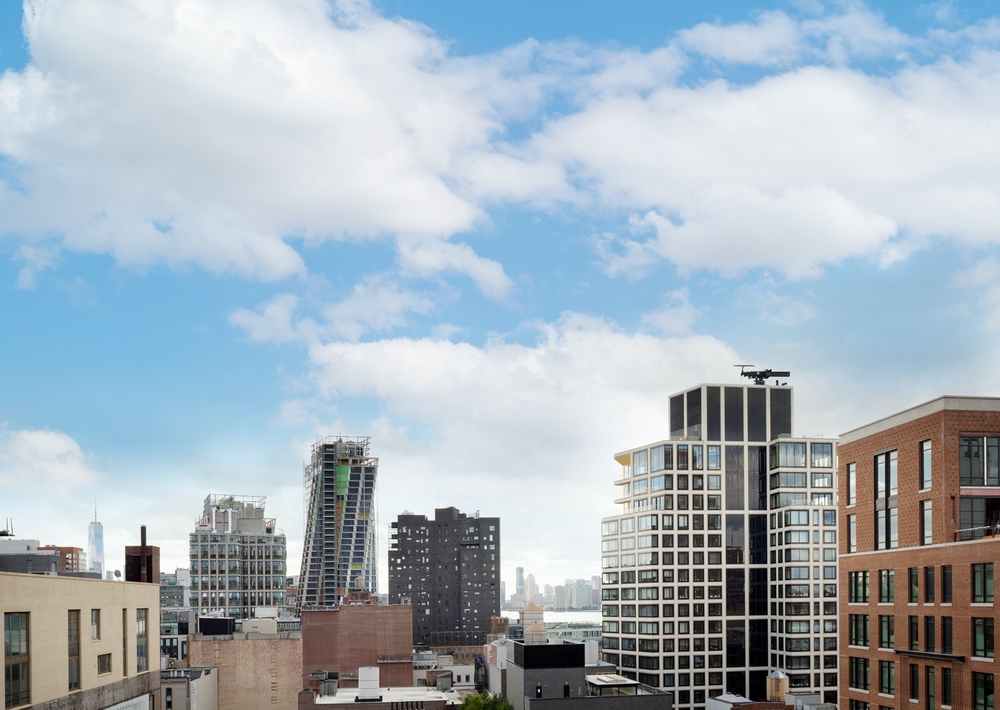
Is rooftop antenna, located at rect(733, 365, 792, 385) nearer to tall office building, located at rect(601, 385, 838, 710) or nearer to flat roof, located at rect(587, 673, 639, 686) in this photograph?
tall office building, located at rect(601, 385, 838, 710)

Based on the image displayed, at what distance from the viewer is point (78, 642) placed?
196ft

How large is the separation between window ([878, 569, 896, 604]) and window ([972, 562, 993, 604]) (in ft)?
32.9

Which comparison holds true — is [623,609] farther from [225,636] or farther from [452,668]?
[225,636]

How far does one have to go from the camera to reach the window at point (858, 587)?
7625cm

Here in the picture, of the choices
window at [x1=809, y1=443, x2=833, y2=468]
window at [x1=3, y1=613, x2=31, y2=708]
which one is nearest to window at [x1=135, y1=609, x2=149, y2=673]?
window at [x1=3, y1=613, x2=31, y2=708]

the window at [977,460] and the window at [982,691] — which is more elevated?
the window at [977,460]

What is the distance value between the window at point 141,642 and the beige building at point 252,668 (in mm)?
69847

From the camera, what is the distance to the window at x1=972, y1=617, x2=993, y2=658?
6009 cm

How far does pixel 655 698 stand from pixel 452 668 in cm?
8764

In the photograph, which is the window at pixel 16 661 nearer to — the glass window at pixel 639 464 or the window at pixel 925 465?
the window at pixel 925 465

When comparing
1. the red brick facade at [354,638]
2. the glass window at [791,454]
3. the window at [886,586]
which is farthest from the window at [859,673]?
the red brick facade at [354,638]

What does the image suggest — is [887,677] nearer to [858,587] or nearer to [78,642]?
[858,587]

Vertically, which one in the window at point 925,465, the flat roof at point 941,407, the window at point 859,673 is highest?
the flat roof at point 941,407

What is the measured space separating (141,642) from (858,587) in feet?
182
